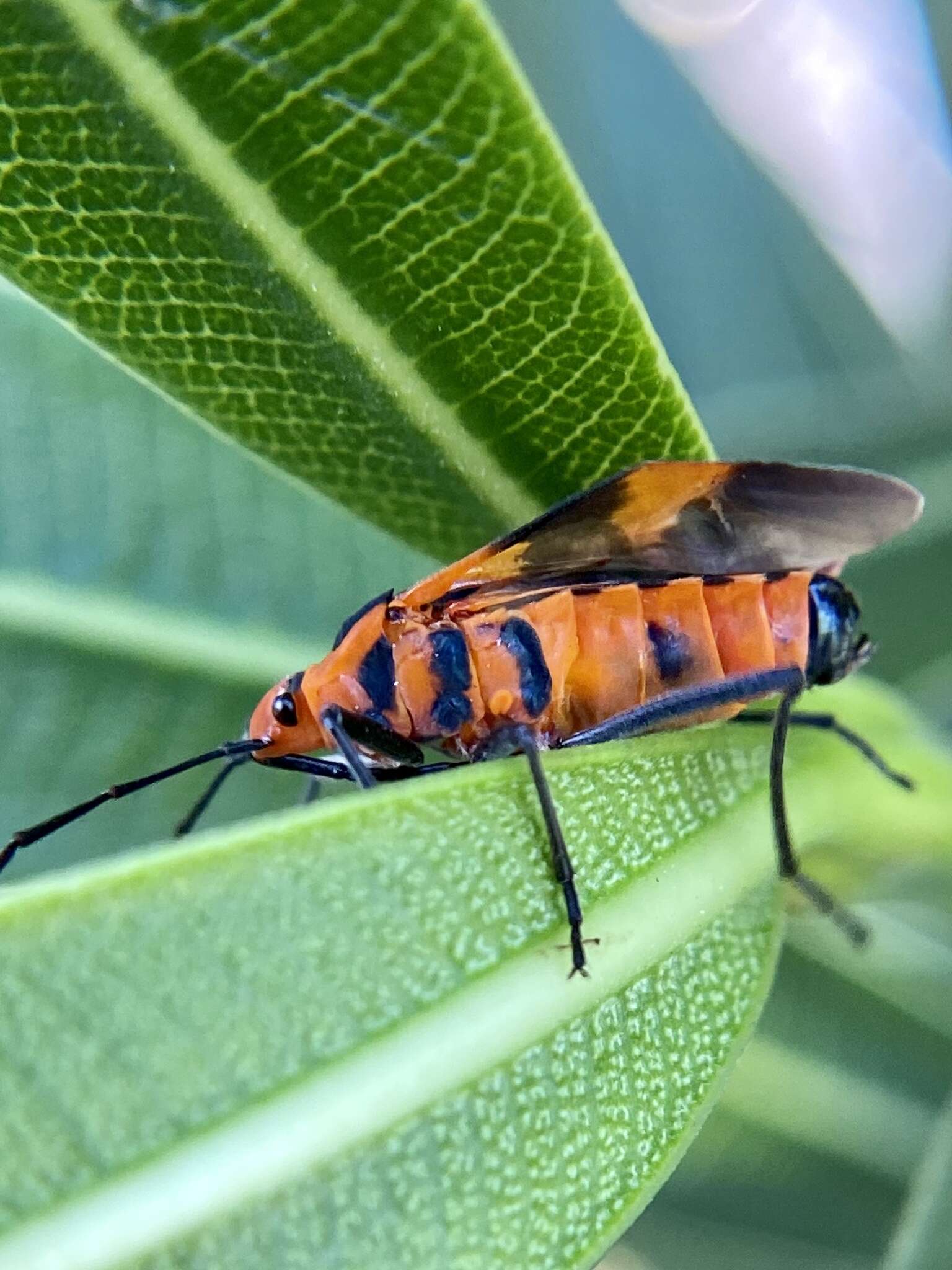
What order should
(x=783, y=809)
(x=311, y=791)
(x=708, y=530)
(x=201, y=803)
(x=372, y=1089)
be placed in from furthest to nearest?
(x=311, y=791) → (x=201, y=803) → (x=708, y=530) → (x=783, y=809) → (x=372, y=1089)

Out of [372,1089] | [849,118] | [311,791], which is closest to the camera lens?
[372,1089]

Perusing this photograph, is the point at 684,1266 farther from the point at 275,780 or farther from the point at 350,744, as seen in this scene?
the point at 350,744

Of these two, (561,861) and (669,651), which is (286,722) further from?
(561,861)

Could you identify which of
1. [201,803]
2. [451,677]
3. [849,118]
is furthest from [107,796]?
[849,118]

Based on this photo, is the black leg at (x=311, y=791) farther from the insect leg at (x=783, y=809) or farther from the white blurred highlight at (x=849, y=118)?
the white blurred highlight at (x=849, y=118)

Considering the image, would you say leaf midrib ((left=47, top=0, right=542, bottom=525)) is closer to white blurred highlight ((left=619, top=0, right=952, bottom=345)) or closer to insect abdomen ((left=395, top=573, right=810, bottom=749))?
insect abdomen ((left=395, top=573, right=810, bottom=749))

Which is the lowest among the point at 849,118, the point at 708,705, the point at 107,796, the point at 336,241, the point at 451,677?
the point at 708,705
